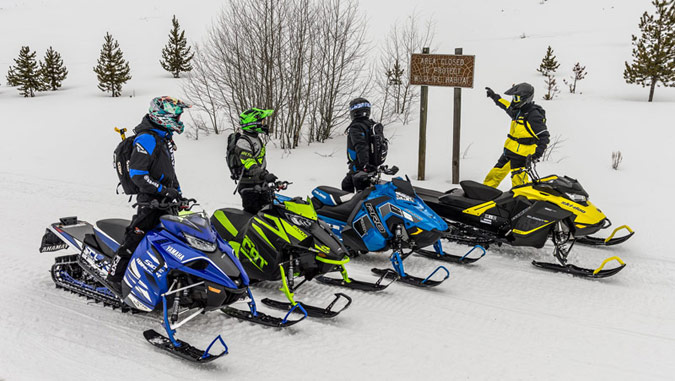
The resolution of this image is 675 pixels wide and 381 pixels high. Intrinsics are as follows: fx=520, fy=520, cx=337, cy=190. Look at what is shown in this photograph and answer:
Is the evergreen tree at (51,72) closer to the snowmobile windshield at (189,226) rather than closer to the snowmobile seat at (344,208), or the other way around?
the snowmobile seat at (344,208)

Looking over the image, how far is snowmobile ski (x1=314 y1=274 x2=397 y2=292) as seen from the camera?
4977 millimetres

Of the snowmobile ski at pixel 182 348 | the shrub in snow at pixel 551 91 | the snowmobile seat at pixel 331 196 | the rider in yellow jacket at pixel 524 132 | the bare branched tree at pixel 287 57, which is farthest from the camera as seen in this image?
the shrub in snow at pixel 551 91

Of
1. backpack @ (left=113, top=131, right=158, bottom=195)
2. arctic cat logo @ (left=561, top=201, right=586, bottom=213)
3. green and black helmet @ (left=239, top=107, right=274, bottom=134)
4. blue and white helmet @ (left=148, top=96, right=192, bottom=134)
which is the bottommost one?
arctic cat logo @ (left=561, top=201, right=586, bottom=213)

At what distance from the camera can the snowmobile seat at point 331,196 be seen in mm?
5959

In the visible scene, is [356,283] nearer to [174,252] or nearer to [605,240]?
[174,252]

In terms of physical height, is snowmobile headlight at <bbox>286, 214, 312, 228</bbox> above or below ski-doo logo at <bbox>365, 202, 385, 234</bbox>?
above

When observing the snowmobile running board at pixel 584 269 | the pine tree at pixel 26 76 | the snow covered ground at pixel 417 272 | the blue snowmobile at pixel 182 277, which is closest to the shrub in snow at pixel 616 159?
the snow covered ground at pixel 417 272

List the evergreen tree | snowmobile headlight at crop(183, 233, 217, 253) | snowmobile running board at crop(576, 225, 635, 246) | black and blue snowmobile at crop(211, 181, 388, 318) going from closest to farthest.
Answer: snowmobile headlight at crop(183, 233, 217, 253) → black and blue snowmobile at crop(211, 181, 388, 318) → snowmobile running board at crop(576, 225, 635, 246) → the evergreen tree

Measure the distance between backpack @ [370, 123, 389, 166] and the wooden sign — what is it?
2.54 metres

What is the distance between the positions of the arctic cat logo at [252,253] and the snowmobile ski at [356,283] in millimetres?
684

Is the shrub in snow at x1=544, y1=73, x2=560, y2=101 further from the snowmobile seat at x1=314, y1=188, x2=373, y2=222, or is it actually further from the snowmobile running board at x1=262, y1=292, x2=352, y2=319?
the snowmobile running board at x1=262, y1=292, x2=352, y2=319

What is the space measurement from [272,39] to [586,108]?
797 centimetres

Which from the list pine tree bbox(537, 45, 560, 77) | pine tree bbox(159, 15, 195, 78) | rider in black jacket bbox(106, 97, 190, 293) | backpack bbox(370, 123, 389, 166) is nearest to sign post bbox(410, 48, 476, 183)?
backpack bbox(370, 123, 389, 166)

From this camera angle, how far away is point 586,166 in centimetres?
938
